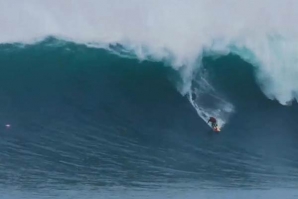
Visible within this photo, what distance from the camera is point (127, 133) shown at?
848 inches

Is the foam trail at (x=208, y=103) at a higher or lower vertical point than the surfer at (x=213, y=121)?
higher

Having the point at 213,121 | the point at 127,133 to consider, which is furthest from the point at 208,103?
the point at 127,133

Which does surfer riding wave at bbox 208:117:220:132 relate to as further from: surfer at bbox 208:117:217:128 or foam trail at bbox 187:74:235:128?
foam trail at bbox 187:74:235:128

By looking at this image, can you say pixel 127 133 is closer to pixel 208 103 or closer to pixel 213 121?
pixel 213 121

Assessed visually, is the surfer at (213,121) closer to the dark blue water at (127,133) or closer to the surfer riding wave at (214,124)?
the surfer riding wave at (214,124)

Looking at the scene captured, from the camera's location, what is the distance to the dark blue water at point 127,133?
18.7 metres

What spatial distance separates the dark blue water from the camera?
61.3 feet

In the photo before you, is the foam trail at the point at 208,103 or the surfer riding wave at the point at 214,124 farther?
the foam trail at the point at 208,103

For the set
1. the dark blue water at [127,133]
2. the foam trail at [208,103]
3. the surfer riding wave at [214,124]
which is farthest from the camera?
the foam trail at [208,103]

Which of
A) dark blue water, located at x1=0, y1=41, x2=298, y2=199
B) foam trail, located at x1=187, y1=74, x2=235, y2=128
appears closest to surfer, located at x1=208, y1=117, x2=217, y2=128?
foam trail, located at x1=187, y1=74, x2=235, y2=128

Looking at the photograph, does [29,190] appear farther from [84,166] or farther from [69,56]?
[69,56]

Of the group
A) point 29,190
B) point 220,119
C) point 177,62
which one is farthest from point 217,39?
point 29,190

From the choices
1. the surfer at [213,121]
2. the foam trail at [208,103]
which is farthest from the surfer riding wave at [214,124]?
the foam trail at [208,103]

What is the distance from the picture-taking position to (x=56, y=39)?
2495 cm
